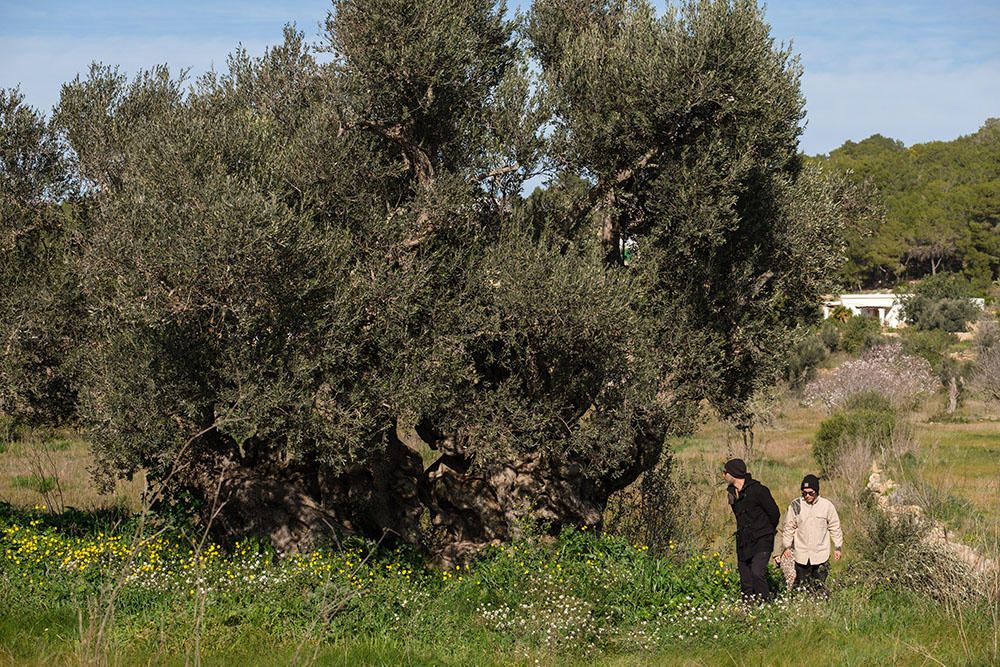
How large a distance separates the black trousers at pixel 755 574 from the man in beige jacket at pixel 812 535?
2.02ft

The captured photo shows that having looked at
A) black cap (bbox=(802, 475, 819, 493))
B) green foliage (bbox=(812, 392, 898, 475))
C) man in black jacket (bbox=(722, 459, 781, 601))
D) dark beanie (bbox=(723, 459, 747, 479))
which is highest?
dark beanie (bbox=(723, 459, 747, 479))

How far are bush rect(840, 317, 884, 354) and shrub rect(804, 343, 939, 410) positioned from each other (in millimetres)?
8834

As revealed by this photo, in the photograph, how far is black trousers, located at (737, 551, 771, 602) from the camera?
1006 centimetres

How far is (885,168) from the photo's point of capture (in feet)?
356

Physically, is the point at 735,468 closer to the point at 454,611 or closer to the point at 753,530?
the point at 753,530

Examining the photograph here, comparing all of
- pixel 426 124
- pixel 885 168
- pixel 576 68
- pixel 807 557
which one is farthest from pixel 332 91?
pixel 885 168

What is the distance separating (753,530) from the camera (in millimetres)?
10133

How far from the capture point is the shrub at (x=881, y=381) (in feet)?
141

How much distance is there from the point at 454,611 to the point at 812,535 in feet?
13.9

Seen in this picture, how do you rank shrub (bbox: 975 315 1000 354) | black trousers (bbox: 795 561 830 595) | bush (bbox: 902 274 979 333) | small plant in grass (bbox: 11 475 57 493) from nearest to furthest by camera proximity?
1. black trousers (bbox: 795 561 830 595)
2. small plant in grass (bbox: 11 475 57 493)
3. shrub (bbox: 975 315 1000 354)
4. bush (bbox: 902 274 979 333)

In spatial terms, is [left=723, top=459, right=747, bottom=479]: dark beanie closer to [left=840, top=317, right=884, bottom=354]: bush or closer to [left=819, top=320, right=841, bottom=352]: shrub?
[left=840, top=317, right=884, bottom=354]: bush

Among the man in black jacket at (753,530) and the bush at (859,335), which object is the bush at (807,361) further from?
the man in black jacket at (753,530)

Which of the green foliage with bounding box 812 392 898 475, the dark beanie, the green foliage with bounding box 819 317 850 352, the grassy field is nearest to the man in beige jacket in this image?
the grassy field

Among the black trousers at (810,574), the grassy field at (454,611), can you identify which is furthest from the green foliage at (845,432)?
the black trousers at (810,574)
